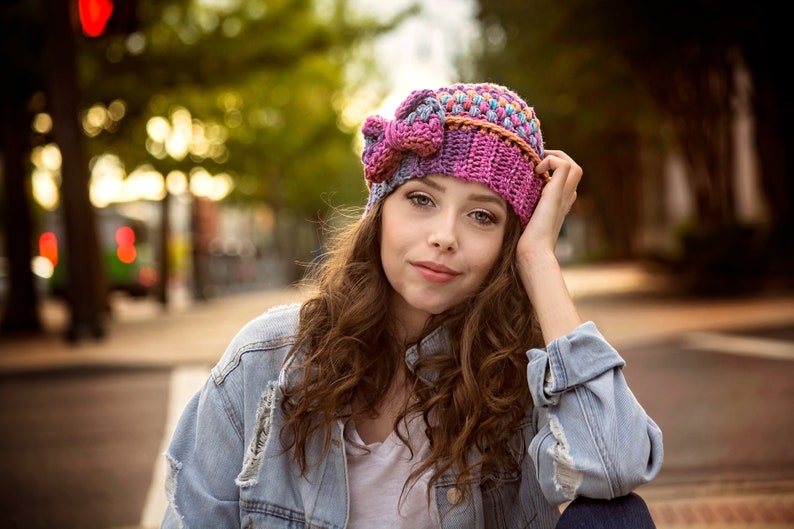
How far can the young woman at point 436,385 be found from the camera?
8.02ft

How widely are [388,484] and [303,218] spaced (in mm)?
12139

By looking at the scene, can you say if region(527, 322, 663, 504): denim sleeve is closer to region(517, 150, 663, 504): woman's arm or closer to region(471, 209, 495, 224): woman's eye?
region(517, 150, 663, 504): woman's arm

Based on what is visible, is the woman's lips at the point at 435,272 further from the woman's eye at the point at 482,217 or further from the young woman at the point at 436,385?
the woman's eye at the point at 482,217

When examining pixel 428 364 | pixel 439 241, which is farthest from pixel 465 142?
pixel 428 364

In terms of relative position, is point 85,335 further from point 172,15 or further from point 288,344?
point 288,344

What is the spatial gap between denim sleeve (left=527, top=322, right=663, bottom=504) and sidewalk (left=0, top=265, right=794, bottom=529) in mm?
2220

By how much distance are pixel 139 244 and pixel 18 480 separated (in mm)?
21045

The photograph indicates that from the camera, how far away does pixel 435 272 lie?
2541 mm

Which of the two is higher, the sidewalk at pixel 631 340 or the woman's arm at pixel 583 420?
the woman's arm at pixel 583 420

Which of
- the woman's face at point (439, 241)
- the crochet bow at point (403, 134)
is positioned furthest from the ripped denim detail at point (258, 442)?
the crochet bow at point (403, 134)

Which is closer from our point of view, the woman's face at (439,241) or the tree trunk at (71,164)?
the woman's face at (439,241)

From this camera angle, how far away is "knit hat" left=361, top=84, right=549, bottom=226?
8.28 ft

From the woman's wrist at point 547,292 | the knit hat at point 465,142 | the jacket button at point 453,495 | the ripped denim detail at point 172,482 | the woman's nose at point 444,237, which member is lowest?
the jacket button at point 453,495

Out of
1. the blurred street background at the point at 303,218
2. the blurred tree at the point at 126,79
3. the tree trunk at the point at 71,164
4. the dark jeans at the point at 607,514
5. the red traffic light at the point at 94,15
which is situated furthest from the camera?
the blurred tree at the point at 126,79
